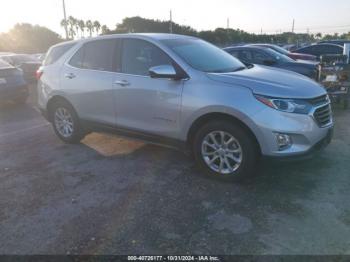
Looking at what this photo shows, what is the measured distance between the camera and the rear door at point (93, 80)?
17.0 feet

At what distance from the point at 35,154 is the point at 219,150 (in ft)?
10.3

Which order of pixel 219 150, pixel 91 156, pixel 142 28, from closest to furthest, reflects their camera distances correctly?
pixel 219 150 → pixel 91 156 → pixel 142 28

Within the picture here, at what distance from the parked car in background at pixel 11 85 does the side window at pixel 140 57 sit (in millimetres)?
5536

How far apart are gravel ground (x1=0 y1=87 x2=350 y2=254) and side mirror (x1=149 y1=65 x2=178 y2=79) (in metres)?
1.31

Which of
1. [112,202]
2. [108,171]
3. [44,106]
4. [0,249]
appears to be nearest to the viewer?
[0,249]

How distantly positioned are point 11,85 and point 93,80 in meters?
5.14

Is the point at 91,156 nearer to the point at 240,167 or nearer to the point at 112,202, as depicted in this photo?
the point at 112,202

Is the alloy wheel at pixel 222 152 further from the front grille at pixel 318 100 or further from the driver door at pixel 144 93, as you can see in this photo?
the front grille at pixel 318 100

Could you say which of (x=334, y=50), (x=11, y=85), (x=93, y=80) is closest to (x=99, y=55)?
(x=93, y=80)

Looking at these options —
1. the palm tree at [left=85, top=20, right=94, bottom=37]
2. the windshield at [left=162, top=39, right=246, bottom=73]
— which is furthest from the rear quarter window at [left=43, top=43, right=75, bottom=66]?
the palm tree at [left=85, top=20, right=94, bottom=37]

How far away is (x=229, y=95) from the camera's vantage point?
4.03m

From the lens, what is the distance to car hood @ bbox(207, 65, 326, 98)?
392 cm

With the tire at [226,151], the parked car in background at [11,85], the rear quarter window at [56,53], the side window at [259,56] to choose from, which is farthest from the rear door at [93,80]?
the side window at [259,56]

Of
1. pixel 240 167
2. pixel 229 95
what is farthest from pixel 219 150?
pixel 229 95
